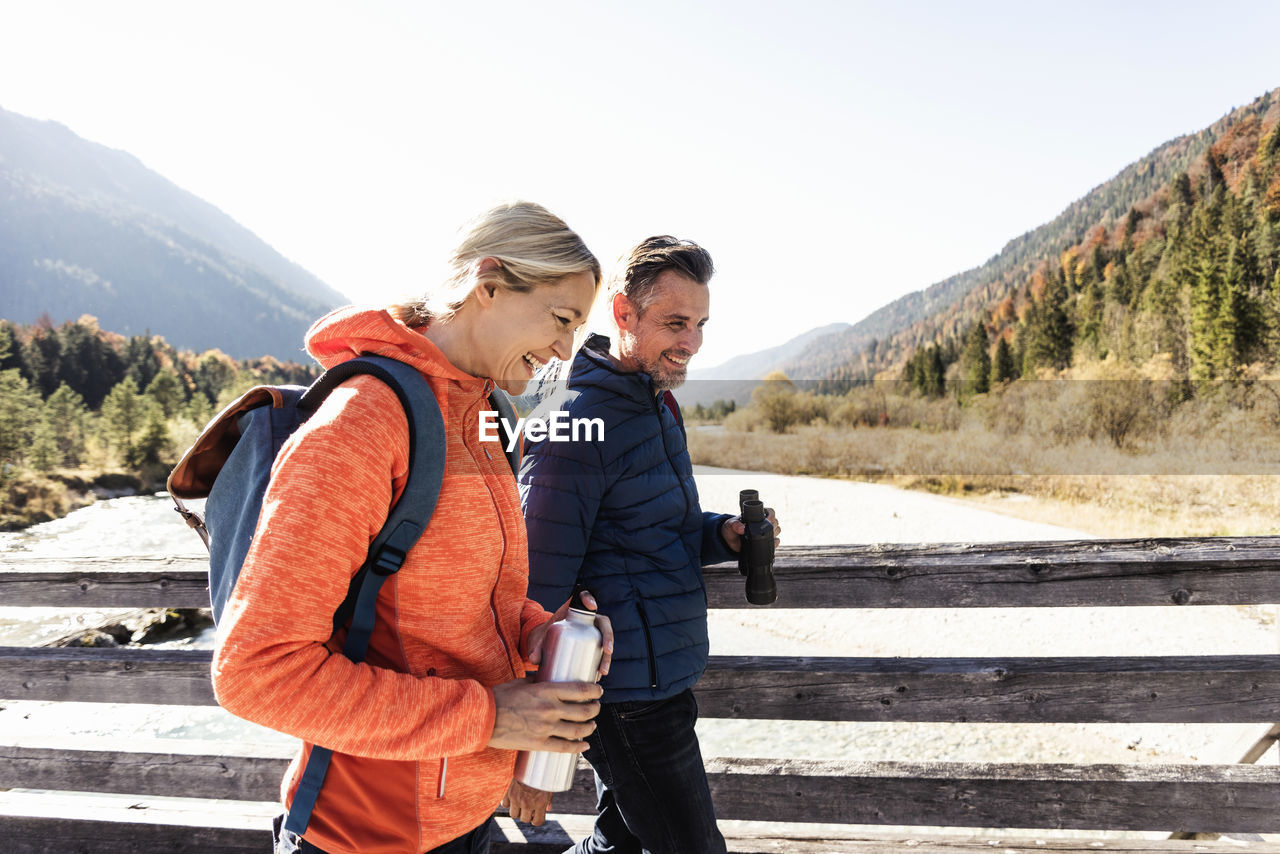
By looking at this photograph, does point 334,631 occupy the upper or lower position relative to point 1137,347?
lower

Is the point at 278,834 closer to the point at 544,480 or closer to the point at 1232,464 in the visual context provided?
the point at 544,480

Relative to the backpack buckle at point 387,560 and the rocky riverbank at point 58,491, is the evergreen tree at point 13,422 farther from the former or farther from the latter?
the backpack buckle at point 387,560

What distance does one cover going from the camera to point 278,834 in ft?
3.41

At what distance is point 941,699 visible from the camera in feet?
6.81

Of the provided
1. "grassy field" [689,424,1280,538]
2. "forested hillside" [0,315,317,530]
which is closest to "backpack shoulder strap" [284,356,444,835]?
"grassy field" [689,424,1280,538]

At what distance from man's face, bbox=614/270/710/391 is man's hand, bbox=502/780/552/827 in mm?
970

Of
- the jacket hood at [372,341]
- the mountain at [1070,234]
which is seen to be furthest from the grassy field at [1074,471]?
the mountain at [1070,234]

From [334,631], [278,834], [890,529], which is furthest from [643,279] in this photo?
[890,529]

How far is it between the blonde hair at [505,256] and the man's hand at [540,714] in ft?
1.84

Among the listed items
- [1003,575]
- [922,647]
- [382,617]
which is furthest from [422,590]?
[922,647]

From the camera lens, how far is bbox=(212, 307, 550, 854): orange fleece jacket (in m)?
0.82

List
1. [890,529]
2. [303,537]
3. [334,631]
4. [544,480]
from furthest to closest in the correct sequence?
1. [890,529]
2. [544,480]
3. [334,631]
4. [303,537]

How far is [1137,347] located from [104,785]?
4579 cm

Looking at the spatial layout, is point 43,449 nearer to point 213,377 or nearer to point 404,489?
point 213,377
